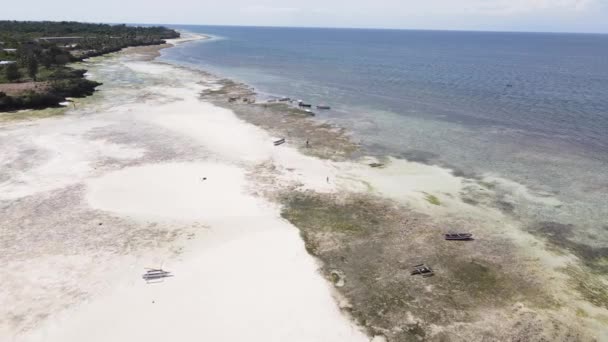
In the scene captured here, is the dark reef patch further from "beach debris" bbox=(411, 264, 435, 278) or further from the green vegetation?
the green vegetation

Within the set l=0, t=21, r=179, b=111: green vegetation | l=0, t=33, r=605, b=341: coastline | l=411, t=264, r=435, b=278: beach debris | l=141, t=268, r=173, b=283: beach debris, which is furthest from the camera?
l=0, t=21, r=179, b=111: green vegetation

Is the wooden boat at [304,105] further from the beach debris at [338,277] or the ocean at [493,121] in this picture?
the beach debris at [338,277]

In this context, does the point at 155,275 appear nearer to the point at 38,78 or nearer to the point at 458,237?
the point at 458,237

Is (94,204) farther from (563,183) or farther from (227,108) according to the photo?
(563,183)

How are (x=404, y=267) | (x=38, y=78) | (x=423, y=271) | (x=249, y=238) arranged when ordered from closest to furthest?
(x=423, y=271) → (x=404, y=267) → (x=249, y=238) → (x=38, y=78)

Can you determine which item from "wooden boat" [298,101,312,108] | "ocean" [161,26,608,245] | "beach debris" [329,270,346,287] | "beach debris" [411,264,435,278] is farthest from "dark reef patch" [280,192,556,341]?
"wooden boat" [298,101,312,108]

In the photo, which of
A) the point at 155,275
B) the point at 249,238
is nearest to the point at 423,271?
the point at 249,238

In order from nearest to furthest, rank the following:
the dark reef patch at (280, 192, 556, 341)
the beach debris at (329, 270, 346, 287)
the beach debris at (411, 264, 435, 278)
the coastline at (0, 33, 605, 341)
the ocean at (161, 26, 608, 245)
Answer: the coastline at (0, 33, 605, 341), the dark reef patch at (280, 192, 556, 341), the beach debris at (329, 270, 346, 287), the beach debris at (411, 264, 435, 278), the ocean at (161, 26, 608, 245)

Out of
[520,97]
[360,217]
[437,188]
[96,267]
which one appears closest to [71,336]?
[96,267]
